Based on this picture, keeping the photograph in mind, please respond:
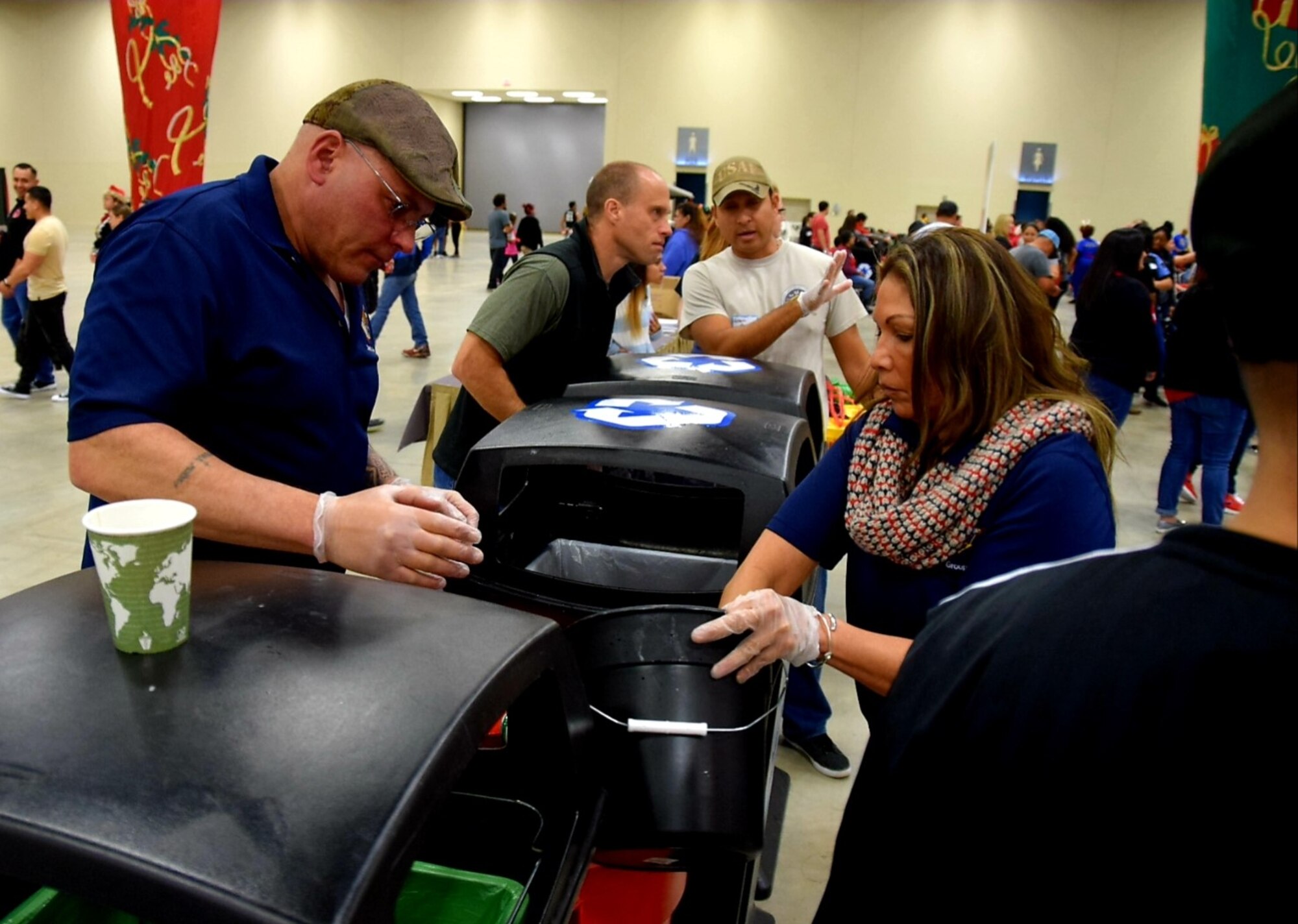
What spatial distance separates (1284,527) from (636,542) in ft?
6.09

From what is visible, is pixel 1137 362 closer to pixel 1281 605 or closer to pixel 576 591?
pixel 576 591

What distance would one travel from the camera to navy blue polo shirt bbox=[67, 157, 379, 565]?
133 centimetres

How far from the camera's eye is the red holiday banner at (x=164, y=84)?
12.5 ft

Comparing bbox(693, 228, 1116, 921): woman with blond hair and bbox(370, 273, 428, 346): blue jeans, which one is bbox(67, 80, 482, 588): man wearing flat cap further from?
bbox(370, 273, 428, 346): blue jeans

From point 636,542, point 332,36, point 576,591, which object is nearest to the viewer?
point 576,591

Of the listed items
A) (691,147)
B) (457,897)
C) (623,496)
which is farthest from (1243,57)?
(691,147)

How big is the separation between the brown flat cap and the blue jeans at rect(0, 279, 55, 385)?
6777 millimetres

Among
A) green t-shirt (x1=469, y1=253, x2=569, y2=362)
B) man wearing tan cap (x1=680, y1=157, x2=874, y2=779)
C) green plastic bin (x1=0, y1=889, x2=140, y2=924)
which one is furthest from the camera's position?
man wearing tan cap (x1=680, y1=157, x2=874, y2=779)

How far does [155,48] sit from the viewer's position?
A: 3842mm

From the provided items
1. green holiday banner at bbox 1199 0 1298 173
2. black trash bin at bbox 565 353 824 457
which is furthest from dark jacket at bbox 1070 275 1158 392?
green holiday banner at bbox 1199 0 1298 173

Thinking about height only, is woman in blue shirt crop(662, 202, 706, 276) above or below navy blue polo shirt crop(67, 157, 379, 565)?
above

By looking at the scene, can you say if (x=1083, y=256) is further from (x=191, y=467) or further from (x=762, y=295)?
(x=191, y=467)

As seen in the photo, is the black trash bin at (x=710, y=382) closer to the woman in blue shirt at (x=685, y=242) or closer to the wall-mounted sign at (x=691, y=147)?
the woman in blue shirt at (x=685, y=242)

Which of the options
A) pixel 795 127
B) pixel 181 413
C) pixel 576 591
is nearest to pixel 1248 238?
pixel 181 413
